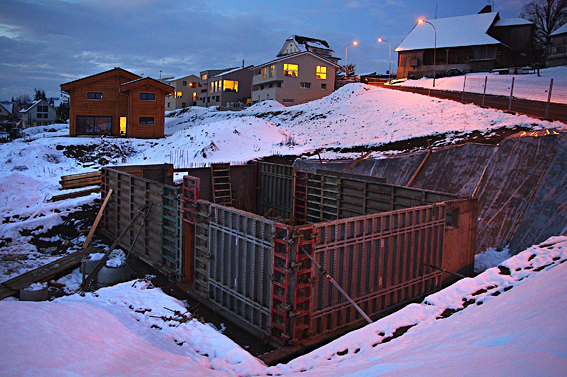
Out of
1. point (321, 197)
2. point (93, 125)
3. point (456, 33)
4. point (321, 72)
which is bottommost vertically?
point (321, 197)

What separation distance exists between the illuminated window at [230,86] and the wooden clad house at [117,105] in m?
27.5

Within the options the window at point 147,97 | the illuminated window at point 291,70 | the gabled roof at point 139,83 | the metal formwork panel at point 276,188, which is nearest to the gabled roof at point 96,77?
the gabled roof at point 139,83

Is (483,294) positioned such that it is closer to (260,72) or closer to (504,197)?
(504,197)

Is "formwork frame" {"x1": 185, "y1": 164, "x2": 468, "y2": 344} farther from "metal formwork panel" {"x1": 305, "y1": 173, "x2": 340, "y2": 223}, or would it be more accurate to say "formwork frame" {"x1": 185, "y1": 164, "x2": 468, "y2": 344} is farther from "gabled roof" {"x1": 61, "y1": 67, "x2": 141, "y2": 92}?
"gabled roof" {"x1": 61, "y1": 67, "x2": 141, "y2": 92}

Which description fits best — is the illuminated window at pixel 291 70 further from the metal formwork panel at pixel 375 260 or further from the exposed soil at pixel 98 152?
the metal formwork panel at pixel 375 260

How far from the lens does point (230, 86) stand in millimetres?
65938

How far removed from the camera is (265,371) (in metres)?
6.49

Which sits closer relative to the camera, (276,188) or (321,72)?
(276,188)

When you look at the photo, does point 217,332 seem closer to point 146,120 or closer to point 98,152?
point 98,152

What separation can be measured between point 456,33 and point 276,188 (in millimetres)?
56734

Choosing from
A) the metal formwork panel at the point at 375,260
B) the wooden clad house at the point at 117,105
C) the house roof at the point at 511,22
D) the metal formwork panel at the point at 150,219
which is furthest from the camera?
the house roof at the point at 511,22

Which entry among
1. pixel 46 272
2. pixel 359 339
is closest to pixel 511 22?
pixel 359 339

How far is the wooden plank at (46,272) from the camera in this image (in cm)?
1131

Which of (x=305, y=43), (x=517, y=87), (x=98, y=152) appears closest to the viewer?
(x=98, y=152)
